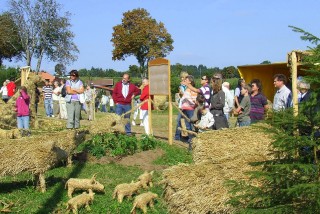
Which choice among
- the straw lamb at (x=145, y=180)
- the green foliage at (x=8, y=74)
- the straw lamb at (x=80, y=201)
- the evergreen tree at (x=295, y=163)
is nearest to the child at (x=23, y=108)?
the straw lamb at (x=145, y=180)

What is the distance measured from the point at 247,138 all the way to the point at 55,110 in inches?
738

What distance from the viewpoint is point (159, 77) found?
15.0 metres

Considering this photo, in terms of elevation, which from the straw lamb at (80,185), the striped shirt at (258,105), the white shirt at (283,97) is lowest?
the straw lamb at (80,185)

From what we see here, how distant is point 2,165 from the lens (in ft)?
27.7

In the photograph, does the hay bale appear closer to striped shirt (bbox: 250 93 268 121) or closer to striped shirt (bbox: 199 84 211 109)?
striped shirt (bbox: 250 93 268 121)

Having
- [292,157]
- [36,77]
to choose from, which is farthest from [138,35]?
[292,157]

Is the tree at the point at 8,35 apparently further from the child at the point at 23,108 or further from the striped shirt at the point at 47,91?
the child at the point at 23,108

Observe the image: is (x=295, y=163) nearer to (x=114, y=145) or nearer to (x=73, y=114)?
(x=114, y=145)

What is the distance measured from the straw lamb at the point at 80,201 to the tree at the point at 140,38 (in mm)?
47686

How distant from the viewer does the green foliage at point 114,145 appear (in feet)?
40.1

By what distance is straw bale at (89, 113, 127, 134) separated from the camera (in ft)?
42.3

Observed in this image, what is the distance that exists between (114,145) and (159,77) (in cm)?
324

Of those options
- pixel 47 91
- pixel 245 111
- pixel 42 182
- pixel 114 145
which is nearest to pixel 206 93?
pixel 245 111

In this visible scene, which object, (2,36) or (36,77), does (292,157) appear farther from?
(2,36)
